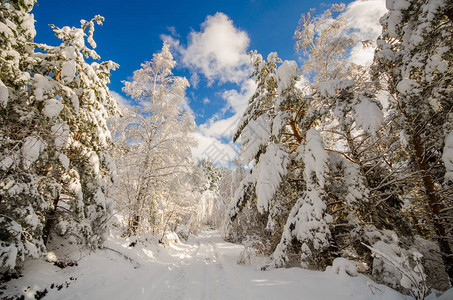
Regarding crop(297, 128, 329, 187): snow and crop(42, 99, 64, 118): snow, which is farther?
crop(42, 99, 64, 118): snow

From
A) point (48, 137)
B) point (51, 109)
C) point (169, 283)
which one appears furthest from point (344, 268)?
point (51, 109)

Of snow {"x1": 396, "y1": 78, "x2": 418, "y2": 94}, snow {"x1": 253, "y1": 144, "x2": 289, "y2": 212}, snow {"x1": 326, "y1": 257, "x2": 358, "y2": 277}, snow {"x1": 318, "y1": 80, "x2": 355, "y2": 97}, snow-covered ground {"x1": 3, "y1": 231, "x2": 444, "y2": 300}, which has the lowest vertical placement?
snow-covered ground {"x1": 3, "y1": 231, "x2": 444, "y2": 300}

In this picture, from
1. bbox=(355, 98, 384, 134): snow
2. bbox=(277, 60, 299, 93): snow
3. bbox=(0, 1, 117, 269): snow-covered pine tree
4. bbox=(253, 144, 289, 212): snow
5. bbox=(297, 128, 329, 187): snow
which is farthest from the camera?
bbox=(277, 60, 299, 93): snow

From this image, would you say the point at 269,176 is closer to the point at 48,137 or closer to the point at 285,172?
the point at 285,172

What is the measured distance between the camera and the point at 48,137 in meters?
3.61

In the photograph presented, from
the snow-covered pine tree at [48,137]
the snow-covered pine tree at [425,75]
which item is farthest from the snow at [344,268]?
the snow-covered pine tree at [48,137]

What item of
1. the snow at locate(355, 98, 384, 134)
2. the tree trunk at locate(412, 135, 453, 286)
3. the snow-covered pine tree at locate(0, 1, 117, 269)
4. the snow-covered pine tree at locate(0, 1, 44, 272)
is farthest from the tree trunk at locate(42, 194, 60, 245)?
the tree trunk at locate(412, 135, 453, 286)

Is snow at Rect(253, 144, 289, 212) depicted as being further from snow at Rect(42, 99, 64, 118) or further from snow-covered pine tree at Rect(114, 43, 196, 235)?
snow-covered pine tree at Rect(114, 43, 196, 235)

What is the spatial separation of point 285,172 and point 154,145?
8264 mm

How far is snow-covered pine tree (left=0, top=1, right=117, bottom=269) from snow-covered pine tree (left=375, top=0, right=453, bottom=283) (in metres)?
6.02

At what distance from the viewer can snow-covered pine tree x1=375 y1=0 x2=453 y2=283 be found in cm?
312

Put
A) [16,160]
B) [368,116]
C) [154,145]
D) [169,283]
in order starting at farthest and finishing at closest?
[154,145], [169,283], [16,160], [368,116]

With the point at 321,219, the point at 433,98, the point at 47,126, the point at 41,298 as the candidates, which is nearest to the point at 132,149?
the point at 47,126

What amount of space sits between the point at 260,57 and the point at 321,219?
15.9 ft
